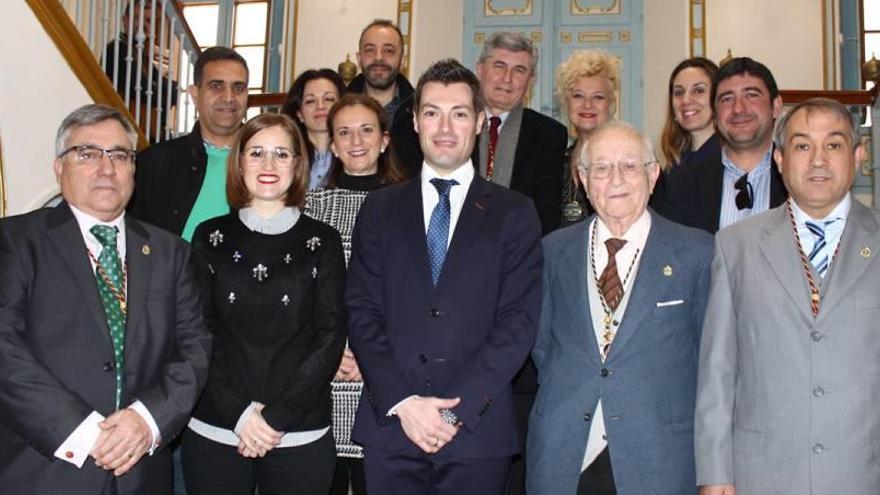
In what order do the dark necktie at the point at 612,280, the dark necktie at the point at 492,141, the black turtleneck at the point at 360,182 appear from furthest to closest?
1. the dark necktie at the point at 492,141
2. the black turtleneck at the point at 360,182
3. the dark necktie at the point at 612,280

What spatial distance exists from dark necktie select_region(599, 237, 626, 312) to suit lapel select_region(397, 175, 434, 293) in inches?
19.7

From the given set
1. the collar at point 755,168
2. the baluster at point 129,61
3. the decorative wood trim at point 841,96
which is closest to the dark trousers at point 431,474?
the collar at point 755,168

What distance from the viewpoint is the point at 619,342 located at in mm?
2545

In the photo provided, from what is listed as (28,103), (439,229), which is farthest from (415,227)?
(28,103)

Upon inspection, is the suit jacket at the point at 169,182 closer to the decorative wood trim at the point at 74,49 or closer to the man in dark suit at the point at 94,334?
the man in dark suit at the point at 94,334

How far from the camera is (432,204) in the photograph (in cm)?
278

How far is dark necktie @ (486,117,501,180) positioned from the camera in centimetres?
360

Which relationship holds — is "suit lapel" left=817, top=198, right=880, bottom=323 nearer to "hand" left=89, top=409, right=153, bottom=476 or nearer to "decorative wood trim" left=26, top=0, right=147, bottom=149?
"hand" left=89, top=409, right=153, bottom=476

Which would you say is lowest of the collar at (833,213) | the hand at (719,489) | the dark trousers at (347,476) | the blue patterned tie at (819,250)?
the dark trousers at (347,476)

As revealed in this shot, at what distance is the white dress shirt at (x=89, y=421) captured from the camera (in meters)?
2.38

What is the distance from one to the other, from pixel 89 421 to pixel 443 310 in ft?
3.22

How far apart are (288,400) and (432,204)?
71cm

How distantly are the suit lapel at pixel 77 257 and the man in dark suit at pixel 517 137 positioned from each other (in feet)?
5.10

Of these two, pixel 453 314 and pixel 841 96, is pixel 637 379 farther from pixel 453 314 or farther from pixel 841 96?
pixel 841 96
